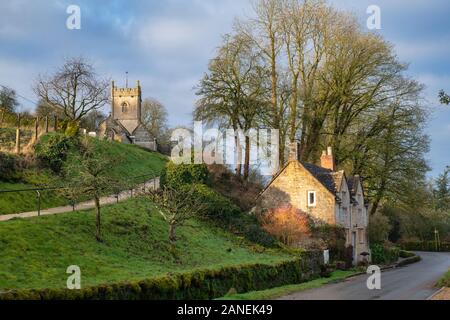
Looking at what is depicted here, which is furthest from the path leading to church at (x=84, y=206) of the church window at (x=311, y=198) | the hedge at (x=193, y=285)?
the church window at (x=311, y=198)

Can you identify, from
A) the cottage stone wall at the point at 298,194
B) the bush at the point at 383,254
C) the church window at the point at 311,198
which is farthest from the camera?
the bush at the point at 383,254

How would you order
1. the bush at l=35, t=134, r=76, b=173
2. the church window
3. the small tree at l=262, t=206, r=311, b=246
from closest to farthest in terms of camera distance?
1. the bush at l=35, t=134, r=76, b=173
2. the small tree at l=262, t=206, r=311, b=246
3. the church window

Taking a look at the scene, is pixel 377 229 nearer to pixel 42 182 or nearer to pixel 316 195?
pixel 316 195

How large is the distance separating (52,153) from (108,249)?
15.9 meters

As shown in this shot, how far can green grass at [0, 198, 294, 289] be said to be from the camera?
66.5ft

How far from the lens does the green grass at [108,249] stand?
20.3 metres

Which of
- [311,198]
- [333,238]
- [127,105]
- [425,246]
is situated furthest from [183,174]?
[127,105]

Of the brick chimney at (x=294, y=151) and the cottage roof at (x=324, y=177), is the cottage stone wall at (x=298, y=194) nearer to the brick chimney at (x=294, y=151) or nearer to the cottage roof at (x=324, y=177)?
the brick chimney at (x=294, y=151)

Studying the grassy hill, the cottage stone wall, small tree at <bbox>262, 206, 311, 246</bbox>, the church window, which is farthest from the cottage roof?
the grassy hill

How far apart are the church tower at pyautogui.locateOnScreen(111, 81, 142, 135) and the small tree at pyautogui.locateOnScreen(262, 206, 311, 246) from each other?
2230 inches

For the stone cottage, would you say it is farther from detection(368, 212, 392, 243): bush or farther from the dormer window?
the dormer window

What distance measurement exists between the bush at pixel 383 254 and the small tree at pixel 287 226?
964cm

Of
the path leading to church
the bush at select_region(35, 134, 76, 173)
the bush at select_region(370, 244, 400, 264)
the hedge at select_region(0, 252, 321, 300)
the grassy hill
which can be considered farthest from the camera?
the bush at select_region(370, 244, 400, 264)
